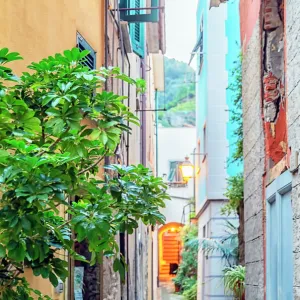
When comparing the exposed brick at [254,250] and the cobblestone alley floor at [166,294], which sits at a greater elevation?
the exposed brick at [254,250]

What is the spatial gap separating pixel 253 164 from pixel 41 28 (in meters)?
3.02

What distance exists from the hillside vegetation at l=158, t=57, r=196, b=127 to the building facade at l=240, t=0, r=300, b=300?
117 ft

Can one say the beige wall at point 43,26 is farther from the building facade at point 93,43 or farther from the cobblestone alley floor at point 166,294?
the cobblestone alley floor at point 166,294

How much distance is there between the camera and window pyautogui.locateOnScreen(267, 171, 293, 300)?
582 centimetres

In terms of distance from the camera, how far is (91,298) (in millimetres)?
8992

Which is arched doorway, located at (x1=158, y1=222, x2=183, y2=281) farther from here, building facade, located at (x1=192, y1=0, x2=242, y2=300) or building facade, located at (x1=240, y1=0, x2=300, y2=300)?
building facade, located at (x1=240, y1=0, x2=300, y2=300)

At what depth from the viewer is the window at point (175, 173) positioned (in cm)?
2890

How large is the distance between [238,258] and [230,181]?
80.7 inches

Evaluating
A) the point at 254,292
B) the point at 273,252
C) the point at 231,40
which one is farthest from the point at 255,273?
the point at 231,40

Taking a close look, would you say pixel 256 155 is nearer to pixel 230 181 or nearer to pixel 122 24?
pixel 122 24

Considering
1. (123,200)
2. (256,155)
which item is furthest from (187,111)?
(123,200)

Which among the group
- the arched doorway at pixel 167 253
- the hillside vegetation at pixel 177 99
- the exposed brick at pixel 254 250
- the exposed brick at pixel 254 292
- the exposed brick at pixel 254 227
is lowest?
the arched doorway at pixel 167 253

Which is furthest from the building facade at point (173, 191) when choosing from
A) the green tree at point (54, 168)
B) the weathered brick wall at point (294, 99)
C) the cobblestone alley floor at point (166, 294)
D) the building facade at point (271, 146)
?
the green tree at point (54, 168)

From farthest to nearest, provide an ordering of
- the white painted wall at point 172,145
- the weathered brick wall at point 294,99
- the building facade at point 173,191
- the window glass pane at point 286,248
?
1. the white painted wall at point 172,145
2. the building facade at point 173,191
3. the window glass pane at point 286,248
4. the weathered brick wall at point 294,99
